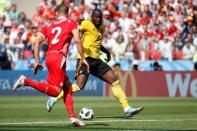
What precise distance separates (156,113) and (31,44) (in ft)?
50.1

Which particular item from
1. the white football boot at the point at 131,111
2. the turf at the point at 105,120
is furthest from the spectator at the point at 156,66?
the white football boot at the point at 131,111

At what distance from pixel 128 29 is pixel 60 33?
1832 centimetres

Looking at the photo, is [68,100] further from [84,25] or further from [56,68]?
[84,25]

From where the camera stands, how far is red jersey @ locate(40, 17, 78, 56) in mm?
13992

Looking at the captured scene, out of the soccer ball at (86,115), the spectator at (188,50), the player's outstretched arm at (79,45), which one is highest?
the spectator at (188,50)

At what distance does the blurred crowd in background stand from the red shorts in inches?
635

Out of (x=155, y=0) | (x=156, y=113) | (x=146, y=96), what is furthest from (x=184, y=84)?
(x=156, y=113)

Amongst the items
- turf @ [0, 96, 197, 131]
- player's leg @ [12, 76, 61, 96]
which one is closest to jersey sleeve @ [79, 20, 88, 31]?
turf @ [0, 96, 197, 131]

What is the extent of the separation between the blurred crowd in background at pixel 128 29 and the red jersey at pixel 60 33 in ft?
52.6

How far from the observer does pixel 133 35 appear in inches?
1241

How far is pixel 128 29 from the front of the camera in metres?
32.2

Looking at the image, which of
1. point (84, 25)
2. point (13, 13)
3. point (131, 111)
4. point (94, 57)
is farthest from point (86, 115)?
point (13, 13)

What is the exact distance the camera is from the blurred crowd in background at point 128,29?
30469 mm

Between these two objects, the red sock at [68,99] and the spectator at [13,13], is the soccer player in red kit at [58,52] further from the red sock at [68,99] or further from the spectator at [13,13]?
the spectator at [13,13]
